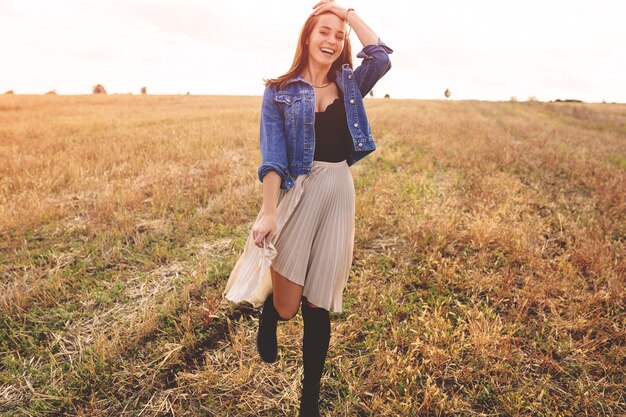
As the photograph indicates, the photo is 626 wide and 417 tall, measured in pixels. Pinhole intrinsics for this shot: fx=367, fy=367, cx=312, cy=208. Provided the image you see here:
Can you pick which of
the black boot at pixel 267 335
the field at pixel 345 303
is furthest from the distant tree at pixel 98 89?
the black boot at pixel 267 335

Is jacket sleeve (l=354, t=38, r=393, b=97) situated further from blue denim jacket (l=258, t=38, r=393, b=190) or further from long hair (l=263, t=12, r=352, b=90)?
long hair (l=263, t=12, r=352, b=90)

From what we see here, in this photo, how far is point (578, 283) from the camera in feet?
13.0

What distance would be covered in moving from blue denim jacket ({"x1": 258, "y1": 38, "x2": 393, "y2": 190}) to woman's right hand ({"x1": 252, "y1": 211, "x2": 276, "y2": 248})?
0.24 meters

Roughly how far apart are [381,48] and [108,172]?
22.9 feet

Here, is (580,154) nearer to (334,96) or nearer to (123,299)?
(334,96)

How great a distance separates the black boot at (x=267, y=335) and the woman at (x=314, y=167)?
1.30ft

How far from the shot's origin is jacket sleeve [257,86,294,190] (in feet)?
7.13

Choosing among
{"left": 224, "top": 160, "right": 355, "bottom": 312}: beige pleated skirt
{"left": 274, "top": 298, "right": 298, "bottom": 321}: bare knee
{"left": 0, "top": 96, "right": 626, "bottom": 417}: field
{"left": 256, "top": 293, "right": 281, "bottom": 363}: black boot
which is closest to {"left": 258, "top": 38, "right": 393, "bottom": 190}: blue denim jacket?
{"left": 224, "top": 160, "right": 355, "bottom": 312}: beige pleated skirt

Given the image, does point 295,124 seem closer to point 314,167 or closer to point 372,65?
point 314,167

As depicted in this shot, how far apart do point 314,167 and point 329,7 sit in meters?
0.98

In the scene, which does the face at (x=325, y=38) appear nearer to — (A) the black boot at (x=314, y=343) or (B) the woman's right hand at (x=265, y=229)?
(B) the woman's right hand at (x=265, y=229)

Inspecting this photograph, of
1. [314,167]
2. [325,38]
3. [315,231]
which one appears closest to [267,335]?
[315,231]

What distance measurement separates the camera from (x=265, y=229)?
222cm

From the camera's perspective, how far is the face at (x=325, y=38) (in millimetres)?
2230
